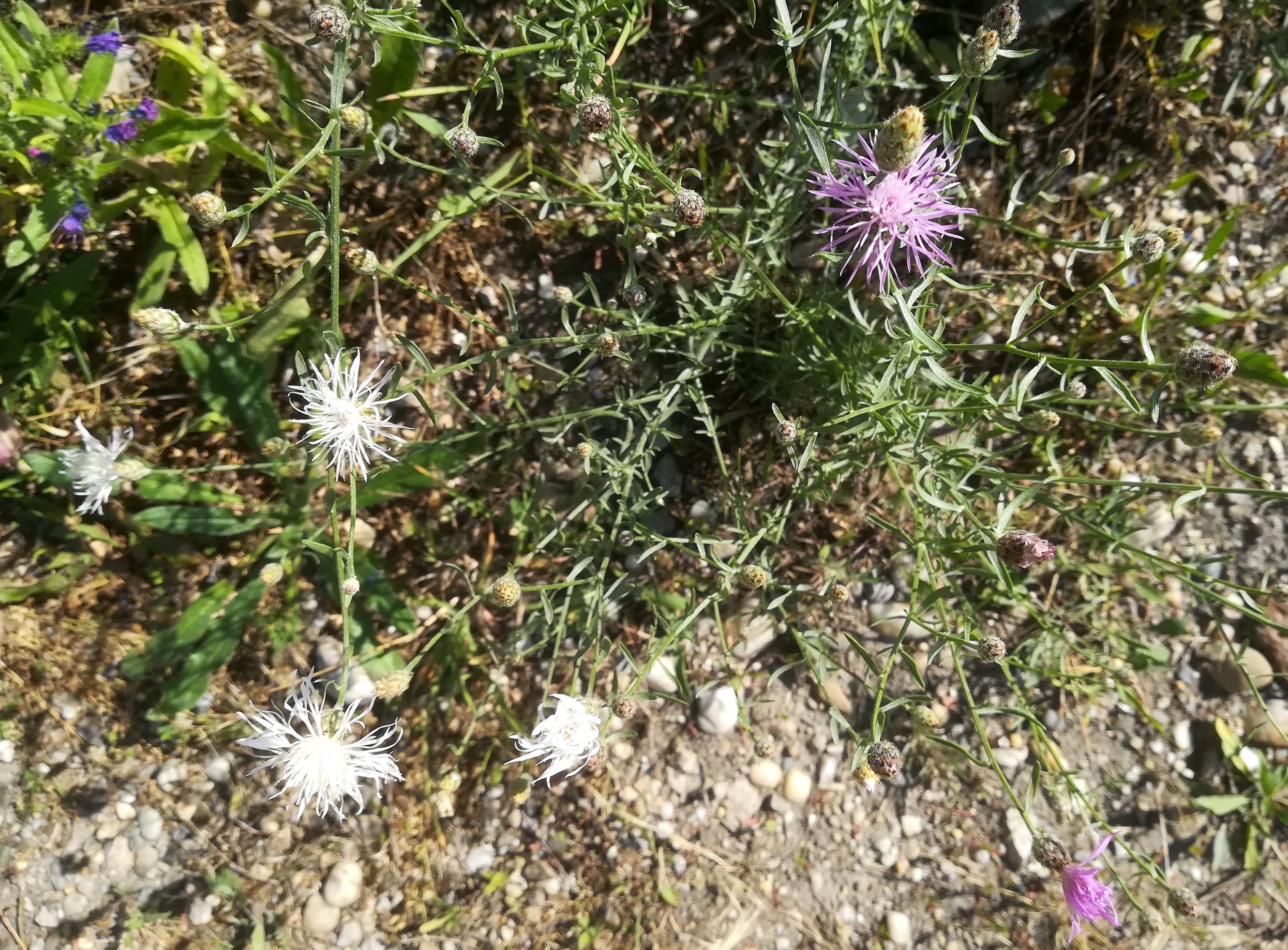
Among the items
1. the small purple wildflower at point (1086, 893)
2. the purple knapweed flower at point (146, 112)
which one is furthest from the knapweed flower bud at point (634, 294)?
the small purple wildflower at point (1086, 893)

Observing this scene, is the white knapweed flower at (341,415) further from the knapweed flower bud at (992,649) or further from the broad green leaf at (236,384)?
the knapweed flower bud at (992,649)

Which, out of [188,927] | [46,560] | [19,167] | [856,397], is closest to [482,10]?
[19,167]

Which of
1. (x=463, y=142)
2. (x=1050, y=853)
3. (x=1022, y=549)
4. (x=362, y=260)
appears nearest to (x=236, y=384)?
(x=362, y=260)

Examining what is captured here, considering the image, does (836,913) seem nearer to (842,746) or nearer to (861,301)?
(842,746)

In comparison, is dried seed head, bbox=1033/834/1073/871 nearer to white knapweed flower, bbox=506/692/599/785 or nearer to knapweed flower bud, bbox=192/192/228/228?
white knapweed flower, bbox=506/692/599/785

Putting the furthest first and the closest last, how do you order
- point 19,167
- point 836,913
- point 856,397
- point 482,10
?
point 836,913, point 482,10, point 19,167, point 856,397

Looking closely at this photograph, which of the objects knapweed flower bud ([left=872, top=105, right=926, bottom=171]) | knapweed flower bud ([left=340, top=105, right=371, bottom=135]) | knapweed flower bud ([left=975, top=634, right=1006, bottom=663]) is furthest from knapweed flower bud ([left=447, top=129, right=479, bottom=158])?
knapweed flower bud ([left=975, top=634, right=1006, bottom=663])
